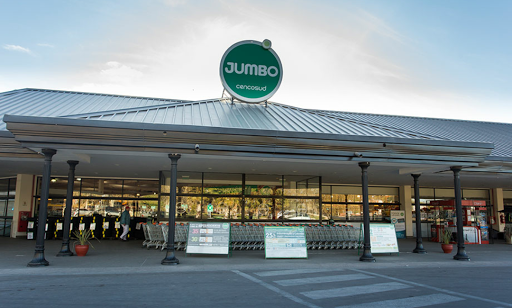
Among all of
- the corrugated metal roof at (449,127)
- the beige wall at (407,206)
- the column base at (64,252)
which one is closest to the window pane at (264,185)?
the corrugated metal roof at (449,127)

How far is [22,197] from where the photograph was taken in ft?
65.8

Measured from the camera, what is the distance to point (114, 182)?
21219 mm

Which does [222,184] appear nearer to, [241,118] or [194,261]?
[241,118]

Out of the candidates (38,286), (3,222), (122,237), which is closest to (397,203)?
(122,237)

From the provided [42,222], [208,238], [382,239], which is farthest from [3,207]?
[382,239]

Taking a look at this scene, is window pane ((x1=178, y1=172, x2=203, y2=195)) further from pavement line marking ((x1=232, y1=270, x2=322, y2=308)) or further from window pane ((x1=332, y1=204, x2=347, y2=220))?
window pane ((x1=332, y1=204, x2=347, y2=220))

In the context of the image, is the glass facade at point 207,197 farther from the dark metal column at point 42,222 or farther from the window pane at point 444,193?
the window pane at point 444,193

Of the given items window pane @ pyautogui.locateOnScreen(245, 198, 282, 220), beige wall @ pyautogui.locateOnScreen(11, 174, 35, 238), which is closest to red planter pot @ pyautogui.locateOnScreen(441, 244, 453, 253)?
window pane @ pyautogui.locateOnScreen(245, 198, 282, 220)

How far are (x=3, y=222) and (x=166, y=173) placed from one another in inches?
427

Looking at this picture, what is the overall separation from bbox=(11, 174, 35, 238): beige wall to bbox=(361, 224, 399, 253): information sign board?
17658 millimetres

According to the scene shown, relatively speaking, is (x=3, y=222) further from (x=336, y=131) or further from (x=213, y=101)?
(x=336, y=131)

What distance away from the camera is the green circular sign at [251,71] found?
49.9 feet

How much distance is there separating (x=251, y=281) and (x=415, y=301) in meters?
3.64

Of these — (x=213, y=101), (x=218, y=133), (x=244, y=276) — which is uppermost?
(x=213, y=101)
